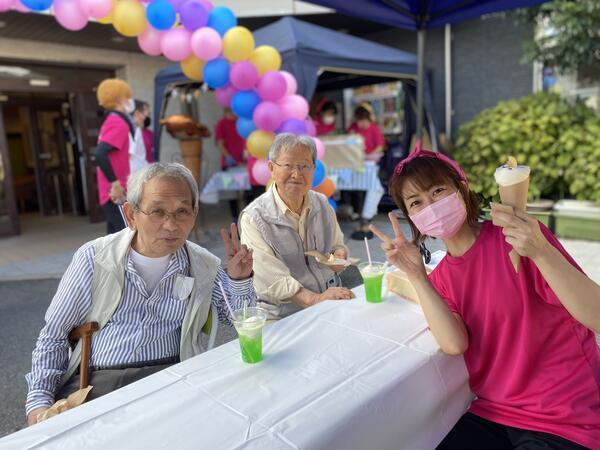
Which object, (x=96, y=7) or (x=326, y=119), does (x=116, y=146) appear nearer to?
(x=96, y=7)

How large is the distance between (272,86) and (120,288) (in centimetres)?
344

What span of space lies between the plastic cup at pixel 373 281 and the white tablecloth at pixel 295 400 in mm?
209

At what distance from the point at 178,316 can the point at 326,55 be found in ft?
14.8

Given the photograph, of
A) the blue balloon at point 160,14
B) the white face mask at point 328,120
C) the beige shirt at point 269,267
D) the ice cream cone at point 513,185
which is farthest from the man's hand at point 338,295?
the white face mask at point 328,120

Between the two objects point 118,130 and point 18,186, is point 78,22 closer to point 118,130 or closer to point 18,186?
point 118,130

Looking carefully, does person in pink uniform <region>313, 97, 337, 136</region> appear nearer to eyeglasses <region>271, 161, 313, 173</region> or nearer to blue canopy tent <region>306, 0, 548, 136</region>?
blue canopy tent <region>306, 0, 548, 136</region>

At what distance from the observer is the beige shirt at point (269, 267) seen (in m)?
2.09

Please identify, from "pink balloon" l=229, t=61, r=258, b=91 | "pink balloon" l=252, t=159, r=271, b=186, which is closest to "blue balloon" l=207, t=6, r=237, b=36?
"pink balloon" l=229, t=61, r=258, b=91

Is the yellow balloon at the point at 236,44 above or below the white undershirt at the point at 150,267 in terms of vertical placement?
above

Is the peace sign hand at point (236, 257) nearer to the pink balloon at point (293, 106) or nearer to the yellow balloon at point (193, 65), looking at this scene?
the pink balloon at point (293, 106)

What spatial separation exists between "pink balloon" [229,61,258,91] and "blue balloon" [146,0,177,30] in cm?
71

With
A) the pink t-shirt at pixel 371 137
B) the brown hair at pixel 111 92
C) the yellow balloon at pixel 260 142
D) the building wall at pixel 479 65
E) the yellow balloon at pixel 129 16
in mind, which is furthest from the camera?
the building wall at pixel 479 65

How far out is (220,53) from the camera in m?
4.56

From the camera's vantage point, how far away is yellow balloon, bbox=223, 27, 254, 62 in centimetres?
441
